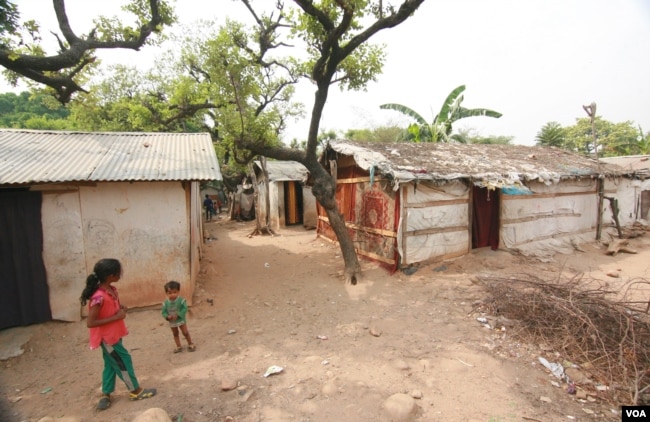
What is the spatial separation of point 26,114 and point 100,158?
29.8m

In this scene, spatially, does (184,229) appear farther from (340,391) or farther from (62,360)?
(340,391)

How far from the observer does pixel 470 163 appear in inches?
368

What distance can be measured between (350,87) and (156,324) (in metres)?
7.01

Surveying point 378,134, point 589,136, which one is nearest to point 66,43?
point 378,134

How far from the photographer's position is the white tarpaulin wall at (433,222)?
25.8 ft

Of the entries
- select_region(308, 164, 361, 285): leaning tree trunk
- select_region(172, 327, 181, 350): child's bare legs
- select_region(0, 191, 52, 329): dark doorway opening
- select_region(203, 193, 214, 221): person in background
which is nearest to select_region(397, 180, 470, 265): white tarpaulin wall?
select_region(308, 164, 361, 285): leaning tree trunk

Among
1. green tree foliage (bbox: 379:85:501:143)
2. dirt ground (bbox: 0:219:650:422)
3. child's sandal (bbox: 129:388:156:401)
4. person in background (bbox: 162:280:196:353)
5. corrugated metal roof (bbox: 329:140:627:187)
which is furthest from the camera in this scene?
green tree foliage (bbox: 379:85:501:143)

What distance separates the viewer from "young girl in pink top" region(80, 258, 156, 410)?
326 cm

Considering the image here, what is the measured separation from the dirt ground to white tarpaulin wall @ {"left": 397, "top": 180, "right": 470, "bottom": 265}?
0.83m

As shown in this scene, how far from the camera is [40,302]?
530 cm

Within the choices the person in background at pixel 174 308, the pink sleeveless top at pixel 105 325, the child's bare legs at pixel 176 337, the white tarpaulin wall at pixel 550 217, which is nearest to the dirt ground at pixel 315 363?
the child's bare legs at pixel 176 337

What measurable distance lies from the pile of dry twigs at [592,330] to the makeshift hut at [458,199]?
9.20ft

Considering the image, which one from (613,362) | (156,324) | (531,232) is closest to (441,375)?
(613,362)

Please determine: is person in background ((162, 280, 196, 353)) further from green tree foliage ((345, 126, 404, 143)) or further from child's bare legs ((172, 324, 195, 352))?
green tree foliage ((345, 126, 404, 143))
